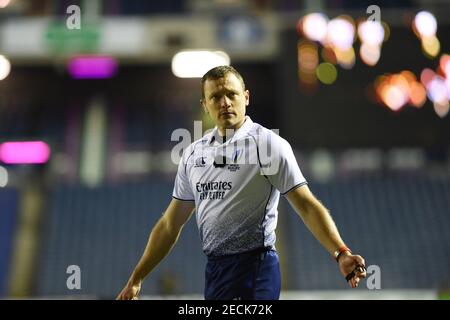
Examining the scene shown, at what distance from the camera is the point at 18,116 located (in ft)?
55.2

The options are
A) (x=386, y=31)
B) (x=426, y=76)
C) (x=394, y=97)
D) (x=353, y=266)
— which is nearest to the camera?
(x=353, y=266)

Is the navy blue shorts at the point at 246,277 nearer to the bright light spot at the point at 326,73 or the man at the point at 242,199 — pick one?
the man at the point at 242,199

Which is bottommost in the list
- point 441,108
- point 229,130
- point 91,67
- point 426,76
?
point 229,130

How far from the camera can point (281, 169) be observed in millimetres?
2656

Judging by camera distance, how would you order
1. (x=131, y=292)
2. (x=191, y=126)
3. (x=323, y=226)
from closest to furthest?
(x=323, y=226) < (x=131, y=292) < (x=191, y=126)

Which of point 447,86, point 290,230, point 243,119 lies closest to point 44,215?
point 290,230

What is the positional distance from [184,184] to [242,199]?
0.45m

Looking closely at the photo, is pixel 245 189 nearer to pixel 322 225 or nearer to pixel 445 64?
pixel 322 225

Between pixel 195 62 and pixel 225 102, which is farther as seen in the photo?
pixel 195 62

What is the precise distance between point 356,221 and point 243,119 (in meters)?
11.7

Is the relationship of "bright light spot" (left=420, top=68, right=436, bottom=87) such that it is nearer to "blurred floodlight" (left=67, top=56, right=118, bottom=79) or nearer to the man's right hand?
"blurred floodlight" (left=67, top=56, right=118, bottom=79)

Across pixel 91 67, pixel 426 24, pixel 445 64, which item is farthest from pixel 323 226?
pixel 91 67

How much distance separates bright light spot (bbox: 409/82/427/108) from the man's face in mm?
10730

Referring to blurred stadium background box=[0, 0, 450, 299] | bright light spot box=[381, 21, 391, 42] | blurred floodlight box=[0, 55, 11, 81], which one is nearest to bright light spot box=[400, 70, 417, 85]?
blurred stadium background box=[0, 0, 450, 299]
